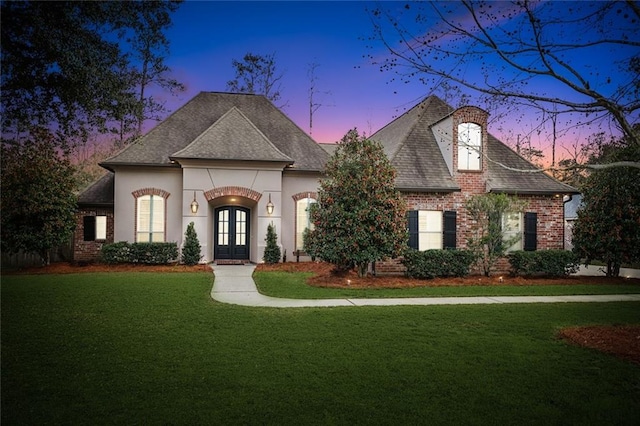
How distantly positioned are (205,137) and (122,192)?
3878 mm

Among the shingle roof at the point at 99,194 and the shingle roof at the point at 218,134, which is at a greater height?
the shingle roof at the point at 218,134

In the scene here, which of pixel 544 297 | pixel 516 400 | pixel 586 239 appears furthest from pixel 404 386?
pixel 586 239

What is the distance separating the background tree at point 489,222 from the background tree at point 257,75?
1893 cm

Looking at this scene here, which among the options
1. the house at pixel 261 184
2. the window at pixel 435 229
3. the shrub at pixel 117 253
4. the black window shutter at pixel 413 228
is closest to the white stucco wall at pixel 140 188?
the house at pixel 261 184

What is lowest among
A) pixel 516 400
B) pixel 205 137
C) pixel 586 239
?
pixel 516 400

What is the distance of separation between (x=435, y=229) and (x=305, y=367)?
37.6 feet

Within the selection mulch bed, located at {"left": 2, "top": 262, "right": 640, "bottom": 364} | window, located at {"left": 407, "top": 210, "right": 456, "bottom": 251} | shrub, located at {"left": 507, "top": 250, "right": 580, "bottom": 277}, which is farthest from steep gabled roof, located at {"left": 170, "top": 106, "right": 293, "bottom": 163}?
shrub, located at {"left": 507, "top": 250, "right": 580, "bottom": 277}

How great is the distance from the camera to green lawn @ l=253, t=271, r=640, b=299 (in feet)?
37.1

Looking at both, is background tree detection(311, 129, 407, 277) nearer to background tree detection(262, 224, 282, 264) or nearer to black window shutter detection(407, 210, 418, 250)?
black window shutter detection(407, 210, 418, 250)

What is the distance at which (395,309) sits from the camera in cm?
941

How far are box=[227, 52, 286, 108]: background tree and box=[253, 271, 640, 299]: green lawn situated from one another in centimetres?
1974

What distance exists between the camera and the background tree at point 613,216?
15250 millimetres

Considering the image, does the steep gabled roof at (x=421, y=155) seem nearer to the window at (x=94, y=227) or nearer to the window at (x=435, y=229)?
the window at (x=435, y=229)

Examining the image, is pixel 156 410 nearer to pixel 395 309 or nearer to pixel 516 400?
pixel 516 400
